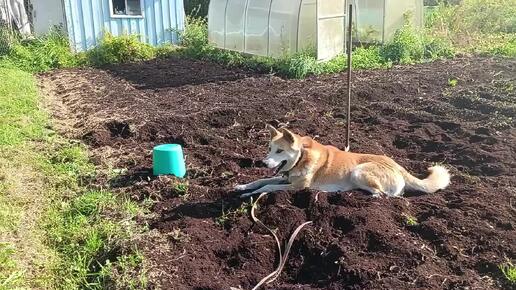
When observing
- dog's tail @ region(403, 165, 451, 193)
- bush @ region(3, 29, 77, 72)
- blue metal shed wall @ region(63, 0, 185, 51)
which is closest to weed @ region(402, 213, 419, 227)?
dog's tail @ region(403, 165, 451, 193)

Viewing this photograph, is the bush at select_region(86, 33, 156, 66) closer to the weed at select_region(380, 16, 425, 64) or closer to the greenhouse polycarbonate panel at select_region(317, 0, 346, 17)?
the greenhouse polycarbonate panel at select_region(317, 0, 346, 17)

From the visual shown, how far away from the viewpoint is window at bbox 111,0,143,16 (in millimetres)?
16141

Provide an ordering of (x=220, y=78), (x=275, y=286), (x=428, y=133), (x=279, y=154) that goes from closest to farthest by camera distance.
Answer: (x=275, y=286), (x=279, y=154), (x=428, y=133), (x=220, y=78)

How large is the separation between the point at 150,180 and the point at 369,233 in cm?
265

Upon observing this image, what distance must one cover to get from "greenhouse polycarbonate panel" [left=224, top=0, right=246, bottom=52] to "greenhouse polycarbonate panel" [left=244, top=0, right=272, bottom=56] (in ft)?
0.91

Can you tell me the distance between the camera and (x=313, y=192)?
16.2 ft

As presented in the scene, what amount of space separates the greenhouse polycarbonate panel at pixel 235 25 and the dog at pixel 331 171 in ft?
31.9

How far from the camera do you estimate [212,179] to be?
577 cm

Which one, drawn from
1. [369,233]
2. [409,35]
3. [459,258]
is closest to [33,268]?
[369,233]

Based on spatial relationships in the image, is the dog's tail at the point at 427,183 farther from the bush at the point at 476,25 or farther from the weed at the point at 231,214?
the bush at the point at 476,25

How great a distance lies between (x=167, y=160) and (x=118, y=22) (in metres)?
11.7

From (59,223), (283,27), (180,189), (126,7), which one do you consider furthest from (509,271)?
(126,7)

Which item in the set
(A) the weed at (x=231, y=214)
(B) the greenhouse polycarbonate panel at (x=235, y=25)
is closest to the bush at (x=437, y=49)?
(B) the greenhouse polycarbonate panel at (x=235, y=25)

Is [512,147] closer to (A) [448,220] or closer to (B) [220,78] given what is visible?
(A) [448,220]
